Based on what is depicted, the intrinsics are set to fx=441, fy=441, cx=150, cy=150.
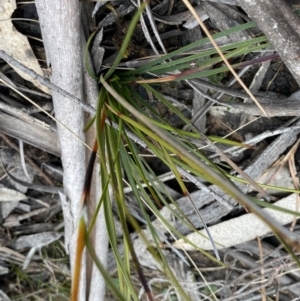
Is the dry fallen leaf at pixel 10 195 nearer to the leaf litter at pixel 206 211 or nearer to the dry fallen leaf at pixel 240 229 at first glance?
the leaf litter at pixel 206 211

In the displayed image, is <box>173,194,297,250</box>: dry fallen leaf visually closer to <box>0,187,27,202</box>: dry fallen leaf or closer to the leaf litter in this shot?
the leaf litter

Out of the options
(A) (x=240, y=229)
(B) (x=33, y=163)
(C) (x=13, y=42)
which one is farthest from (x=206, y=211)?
(C) (x=13, y=42)

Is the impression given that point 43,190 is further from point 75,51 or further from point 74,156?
point 75,51

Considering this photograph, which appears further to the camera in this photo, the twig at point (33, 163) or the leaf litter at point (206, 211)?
the twig at point (33, 163)

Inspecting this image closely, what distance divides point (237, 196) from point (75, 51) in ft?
1.44

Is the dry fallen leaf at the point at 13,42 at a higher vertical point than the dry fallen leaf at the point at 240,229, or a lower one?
higher

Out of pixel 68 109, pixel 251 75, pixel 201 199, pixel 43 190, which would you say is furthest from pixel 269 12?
pixel 43 190

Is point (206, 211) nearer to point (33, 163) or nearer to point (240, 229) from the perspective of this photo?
point (240, 229)

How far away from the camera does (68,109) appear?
79 centimetres

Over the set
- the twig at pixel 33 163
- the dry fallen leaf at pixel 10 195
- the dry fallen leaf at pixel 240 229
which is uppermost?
the twig at pixel 33 163

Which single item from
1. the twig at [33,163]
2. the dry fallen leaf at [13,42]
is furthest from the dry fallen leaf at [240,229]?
the dry fallen leaf at [13,42]

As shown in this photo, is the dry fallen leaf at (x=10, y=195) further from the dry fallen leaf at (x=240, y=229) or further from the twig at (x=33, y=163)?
the dry fallen leaf at (x=240, y=229)

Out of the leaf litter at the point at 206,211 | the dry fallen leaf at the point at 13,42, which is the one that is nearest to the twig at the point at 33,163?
the leaf litter at the point at 206,211

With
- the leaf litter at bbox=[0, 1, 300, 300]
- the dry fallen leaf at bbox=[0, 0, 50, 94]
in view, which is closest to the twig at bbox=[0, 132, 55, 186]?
the leaf litter at bbox=[0, 1, 300, 300]
